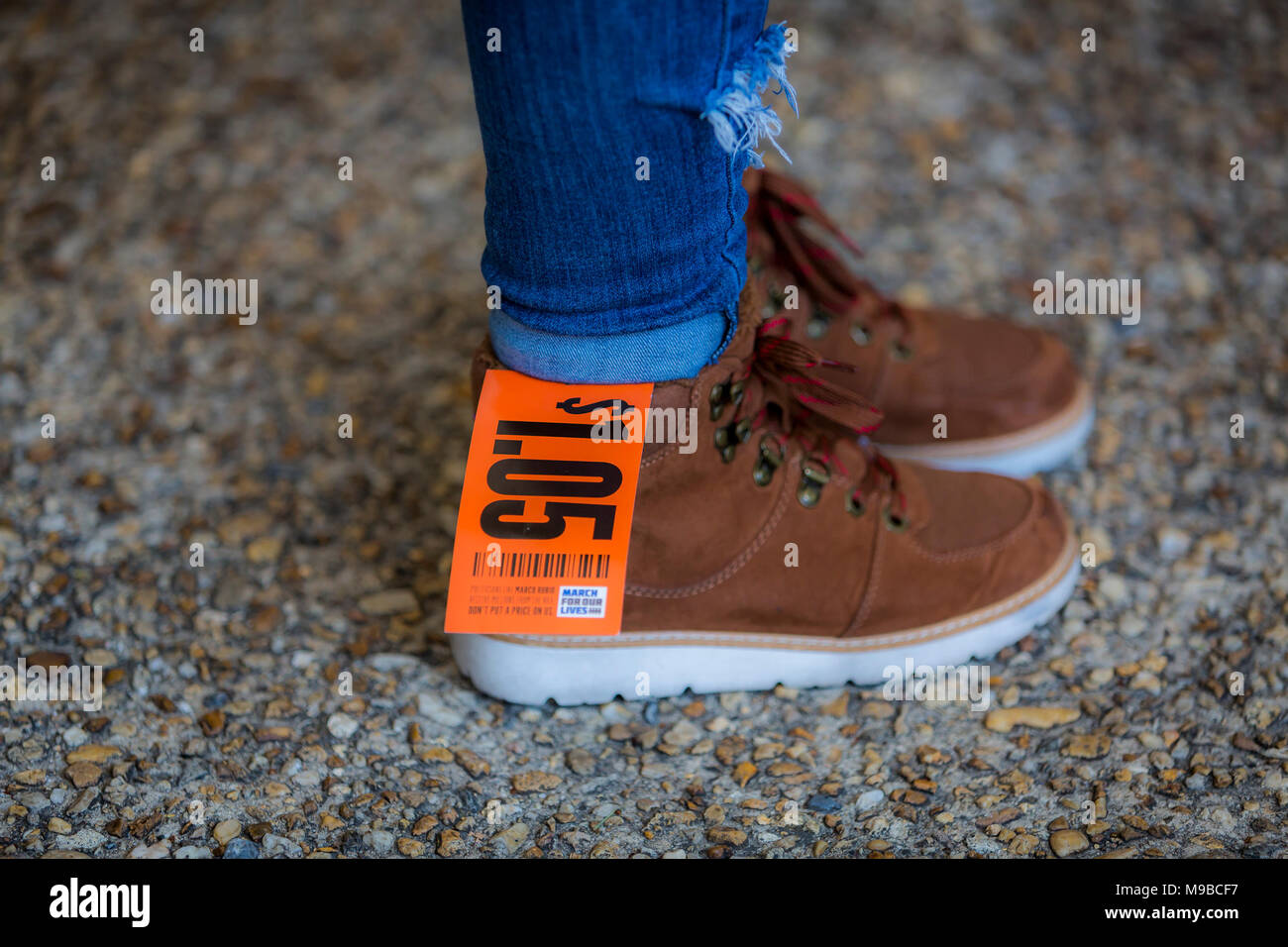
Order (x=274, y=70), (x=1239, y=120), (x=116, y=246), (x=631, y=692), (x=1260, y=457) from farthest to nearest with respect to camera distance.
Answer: (x=274, y=70) → (x=1239, y=120) → (x=116, y=246) → (x=1260, y=457) → (x=631, y=692)

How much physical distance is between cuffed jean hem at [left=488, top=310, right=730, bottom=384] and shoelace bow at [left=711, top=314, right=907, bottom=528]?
0.24 feet

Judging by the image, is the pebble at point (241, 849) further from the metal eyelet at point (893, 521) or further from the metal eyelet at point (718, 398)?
the metal eyelet at point (893, 521)

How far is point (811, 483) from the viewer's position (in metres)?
1.26

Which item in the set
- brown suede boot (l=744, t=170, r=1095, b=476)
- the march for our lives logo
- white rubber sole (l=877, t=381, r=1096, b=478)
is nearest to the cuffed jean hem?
the march for our lives logo

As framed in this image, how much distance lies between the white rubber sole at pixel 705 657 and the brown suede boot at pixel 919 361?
11.4 inches

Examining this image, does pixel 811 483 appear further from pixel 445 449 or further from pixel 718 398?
pixel 445 449

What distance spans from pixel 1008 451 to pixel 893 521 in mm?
395

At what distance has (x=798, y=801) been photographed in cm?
121

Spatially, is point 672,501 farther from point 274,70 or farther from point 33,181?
point 274,70

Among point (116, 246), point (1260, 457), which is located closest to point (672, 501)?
point (1260, 457)

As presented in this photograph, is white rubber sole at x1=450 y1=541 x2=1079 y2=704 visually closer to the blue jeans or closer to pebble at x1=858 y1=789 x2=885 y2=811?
pebble at x1=858 y1=789 x2=885 y2=811

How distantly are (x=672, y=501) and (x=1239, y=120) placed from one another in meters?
1.90

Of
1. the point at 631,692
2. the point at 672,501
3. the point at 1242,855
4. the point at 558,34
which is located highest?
the point at 558,34

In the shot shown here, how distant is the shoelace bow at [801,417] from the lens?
3.99ft
